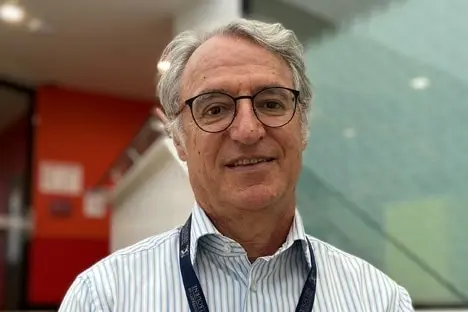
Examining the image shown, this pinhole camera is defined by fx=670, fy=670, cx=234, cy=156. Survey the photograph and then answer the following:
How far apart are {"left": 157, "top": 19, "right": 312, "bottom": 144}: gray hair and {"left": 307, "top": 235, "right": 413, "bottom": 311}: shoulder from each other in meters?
0.26

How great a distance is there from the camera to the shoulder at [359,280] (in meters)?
1.36

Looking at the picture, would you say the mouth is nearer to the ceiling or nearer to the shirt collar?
the shirt collar

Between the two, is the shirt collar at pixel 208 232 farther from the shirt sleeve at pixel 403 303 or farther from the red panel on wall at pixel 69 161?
the red panel on wall at pixel 69 161

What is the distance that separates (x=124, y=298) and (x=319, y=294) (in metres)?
0.38

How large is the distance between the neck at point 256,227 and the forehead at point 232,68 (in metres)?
0.24

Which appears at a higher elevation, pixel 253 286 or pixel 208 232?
pixel 208 232

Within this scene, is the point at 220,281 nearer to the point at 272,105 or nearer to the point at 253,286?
the point at 253,286

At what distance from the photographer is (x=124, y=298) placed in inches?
49.4

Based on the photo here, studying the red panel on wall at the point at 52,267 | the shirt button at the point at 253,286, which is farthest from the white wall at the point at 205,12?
the shirt button at the point at 253,286

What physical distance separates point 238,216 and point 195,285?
0.16 meters

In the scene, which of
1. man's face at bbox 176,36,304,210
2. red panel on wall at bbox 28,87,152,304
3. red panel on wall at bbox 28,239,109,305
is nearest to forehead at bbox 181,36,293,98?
man's face at bbox 176,36,304,210

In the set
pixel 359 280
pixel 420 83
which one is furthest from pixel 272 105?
pixel 420 83

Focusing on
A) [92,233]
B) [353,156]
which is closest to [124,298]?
[353,156]

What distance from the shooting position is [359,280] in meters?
1.39
